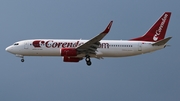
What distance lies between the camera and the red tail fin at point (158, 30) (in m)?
67.9

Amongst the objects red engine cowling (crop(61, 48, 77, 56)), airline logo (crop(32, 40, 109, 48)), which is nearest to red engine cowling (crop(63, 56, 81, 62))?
airline logo (crop(32, 40, 109, 48))

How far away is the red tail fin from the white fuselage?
7.06 feet

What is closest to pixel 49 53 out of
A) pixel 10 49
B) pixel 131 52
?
pixel 10 49

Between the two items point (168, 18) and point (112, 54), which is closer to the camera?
point (112, 54)

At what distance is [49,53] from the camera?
64562mm

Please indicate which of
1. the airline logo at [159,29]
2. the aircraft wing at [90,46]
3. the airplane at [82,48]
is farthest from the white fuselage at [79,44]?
the airline logo at [159,29]

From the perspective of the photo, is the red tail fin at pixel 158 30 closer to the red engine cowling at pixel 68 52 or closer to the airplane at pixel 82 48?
the airplane at pixel 82 48

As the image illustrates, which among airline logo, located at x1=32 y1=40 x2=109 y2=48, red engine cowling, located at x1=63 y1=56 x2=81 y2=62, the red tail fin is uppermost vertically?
the red tail fin

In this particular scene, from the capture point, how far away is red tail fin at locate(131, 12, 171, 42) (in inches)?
2672

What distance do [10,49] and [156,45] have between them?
1993cm

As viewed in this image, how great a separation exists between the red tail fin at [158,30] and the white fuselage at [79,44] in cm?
215

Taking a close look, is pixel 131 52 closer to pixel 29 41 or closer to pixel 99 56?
pixel 99 56

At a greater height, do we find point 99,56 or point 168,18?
point 168,18

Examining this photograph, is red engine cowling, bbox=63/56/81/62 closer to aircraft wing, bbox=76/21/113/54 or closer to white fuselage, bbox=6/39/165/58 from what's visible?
white fuselage, bbox=6/39/165/58
